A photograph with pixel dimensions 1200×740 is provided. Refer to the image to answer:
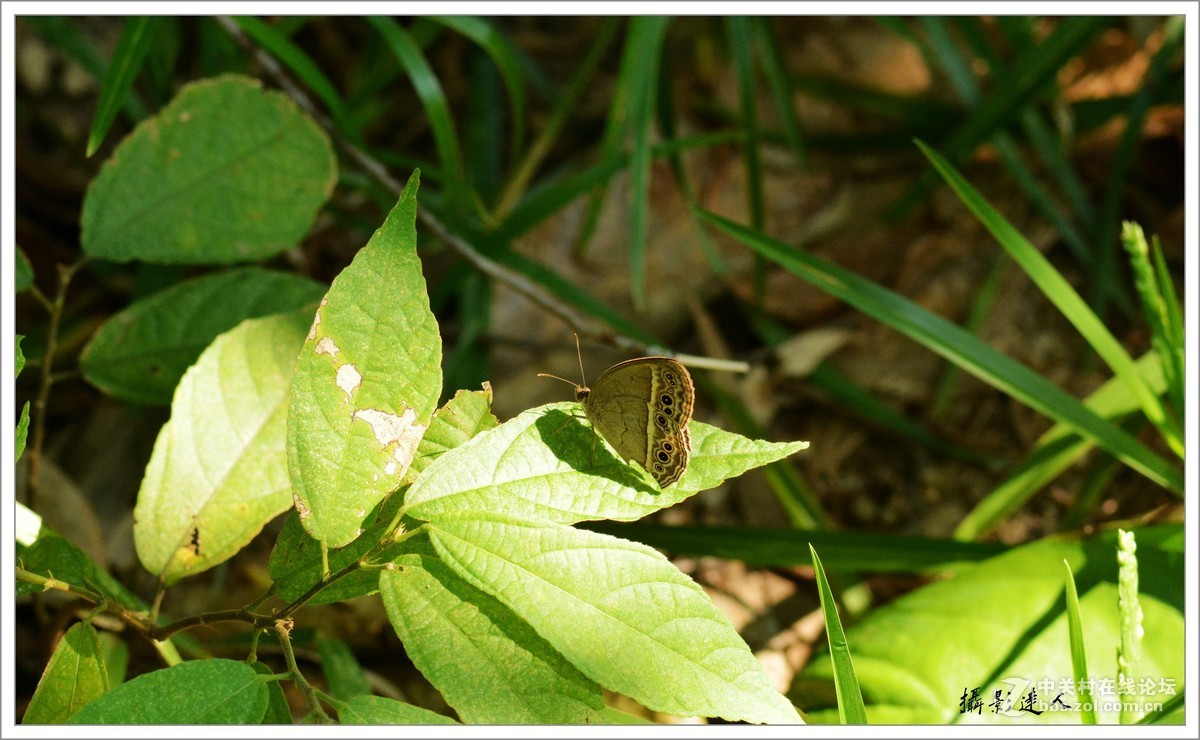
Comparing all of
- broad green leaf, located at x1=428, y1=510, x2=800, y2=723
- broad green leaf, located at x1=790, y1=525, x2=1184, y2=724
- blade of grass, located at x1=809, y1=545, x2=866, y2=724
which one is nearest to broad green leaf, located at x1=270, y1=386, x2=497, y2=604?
broad green leaf, located at x1=428, y1=510, x2=800, y2=723

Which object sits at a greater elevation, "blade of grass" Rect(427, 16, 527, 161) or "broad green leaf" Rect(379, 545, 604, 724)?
"blade of grass" Rect(427, 16, 527, 161)

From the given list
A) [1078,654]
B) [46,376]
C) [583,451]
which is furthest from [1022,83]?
[46,376]

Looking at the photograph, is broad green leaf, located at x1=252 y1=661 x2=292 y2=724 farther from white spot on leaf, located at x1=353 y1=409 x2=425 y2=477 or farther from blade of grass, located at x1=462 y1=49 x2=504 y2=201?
blade of grass, located at x1=462 y1=49 x2=504 y2=201

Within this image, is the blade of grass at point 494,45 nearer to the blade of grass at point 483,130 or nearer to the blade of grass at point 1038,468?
the blade of grass at point 483,130

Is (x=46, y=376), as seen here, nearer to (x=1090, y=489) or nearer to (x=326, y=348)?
(x=326, y=348)

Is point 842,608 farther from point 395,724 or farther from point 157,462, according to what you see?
→ point 157,462

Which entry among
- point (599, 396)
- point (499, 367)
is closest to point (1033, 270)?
point (599, 396)

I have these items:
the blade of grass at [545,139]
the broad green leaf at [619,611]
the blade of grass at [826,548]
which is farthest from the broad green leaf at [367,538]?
the blade of grass at [545,139]
